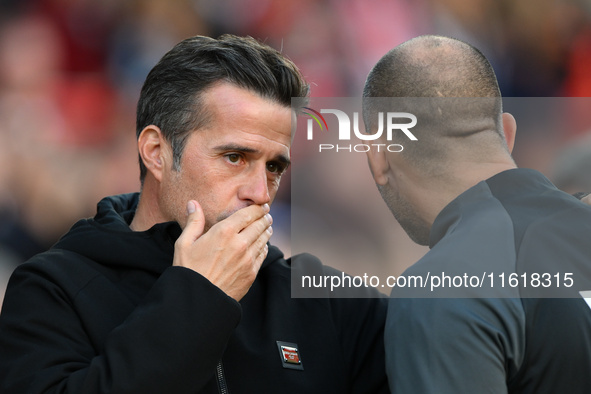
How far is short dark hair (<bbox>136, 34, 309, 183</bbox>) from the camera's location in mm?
2326

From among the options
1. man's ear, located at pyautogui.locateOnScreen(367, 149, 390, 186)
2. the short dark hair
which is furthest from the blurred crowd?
man's ear, located at pyautogui.locateOnScreen(367, 149, 390, 186)

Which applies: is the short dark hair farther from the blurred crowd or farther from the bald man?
the blurred crowd

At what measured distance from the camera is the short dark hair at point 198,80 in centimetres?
233

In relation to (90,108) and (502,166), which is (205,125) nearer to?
(502,166)

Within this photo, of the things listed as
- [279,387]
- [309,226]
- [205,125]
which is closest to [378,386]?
[279,387]

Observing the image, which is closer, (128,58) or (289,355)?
(289,355)

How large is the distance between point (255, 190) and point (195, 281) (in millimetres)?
435

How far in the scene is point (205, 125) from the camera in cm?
228

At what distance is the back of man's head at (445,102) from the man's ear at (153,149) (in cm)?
79

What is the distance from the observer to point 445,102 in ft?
6.23

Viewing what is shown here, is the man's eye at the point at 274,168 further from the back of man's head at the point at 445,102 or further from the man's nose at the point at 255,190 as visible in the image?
the back of man's head at the point at 445,102

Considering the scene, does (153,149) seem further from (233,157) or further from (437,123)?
(437,123)

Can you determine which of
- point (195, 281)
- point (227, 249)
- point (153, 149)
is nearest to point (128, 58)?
point (153, 149)

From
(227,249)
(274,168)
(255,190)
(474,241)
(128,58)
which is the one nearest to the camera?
(474,241)
